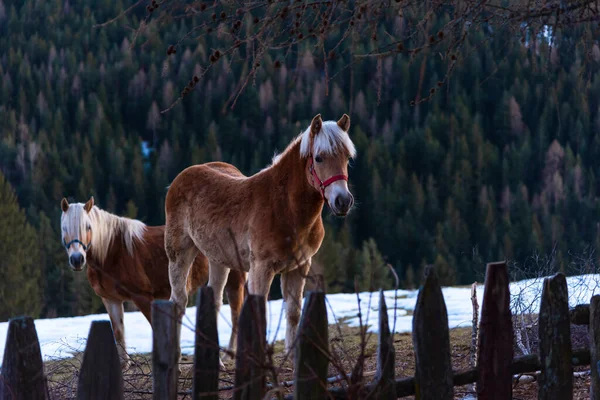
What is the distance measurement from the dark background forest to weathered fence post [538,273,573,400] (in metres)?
43.1

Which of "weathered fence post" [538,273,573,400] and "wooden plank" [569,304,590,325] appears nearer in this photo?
"weathered fence post" [538,273,573,400]

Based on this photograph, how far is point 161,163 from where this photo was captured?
62906 mm

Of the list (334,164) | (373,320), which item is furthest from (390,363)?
(373,320)

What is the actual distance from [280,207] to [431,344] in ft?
8.43

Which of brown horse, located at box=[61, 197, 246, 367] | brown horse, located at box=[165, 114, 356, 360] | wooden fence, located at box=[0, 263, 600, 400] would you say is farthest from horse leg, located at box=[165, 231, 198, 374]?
wooden fence, located at box=[0, 263, 600, 400]

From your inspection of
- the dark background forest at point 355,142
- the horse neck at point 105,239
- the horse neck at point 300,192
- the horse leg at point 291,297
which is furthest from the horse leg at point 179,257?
the dark background forest at point 355,142

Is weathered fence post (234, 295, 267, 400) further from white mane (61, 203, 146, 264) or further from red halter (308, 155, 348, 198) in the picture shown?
white mane (61, 203, 146, 264)

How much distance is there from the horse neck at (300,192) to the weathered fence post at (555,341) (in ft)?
7.78

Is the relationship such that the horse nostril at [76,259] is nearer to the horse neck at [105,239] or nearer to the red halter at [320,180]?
the horse neck at [105,239]

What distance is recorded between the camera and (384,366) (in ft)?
8.65

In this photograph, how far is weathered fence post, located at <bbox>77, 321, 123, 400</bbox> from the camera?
264 centimetres

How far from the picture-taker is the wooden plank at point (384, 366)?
260 centimetres

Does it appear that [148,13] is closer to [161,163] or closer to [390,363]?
[390,363]

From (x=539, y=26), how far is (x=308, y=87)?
6214cm
